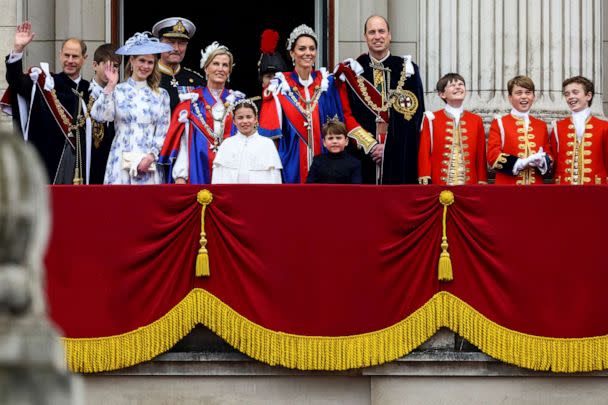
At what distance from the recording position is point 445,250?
955 cm

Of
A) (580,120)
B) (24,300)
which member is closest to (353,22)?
(580,120)

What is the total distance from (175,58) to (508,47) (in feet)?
8.88

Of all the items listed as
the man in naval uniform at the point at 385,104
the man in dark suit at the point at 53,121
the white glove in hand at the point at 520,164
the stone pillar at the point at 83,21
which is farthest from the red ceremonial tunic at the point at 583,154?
the stone pillar at the point at 83,21

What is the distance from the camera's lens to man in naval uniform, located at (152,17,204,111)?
36.6 feet

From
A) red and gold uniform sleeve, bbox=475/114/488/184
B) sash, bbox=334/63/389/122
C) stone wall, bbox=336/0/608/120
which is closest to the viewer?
red and gold uniform sleeve, bbox=475/114/488/184

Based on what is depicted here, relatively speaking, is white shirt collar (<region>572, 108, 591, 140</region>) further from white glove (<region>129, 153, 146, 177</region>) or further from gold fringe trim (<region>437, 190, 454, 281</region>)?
white glove (<region>129, 153, 146, 177</region>)

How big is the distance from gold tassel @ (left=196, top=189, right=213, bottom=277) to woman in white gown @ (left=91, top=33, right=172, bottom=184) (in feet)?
3.22

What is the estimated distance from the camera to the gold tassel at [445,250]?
9516mm

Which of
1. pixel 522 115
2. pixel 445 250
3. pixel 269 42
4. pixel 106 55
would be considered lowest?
pixel 445 250

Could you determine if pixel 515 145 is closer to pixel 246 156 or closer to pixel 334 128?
pixel 334 128

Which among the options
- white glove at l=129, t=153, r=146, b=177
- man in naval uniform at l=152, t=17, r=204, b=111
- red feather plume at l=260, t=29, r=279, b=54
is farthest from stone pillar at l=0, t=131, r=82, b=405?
red feather plume at l=260, t=29, r=279, b=54

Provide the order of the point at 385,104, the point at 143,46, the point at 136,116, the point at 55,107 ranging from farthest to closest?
the point at 385,104 → the point at 55,107 → the point at 143,46 → the point at 136,116

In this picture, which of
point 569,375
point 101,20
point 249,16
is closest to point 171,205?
point 569,375

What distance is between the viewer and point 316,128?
1074 cm
